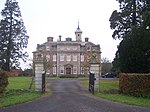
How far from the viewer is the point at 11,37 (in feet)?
226

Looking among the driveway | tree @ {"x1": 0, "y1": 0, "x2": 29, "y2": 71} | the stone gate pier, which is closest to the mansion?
tree @ {"x1": 0, "y1": 0, "x2": 29, "y2": 71}

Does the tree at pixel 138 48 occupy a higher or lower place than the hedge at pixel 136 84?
higher

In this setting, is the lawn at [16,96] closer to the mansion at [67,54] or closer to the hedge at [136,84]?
the hedge at [136,84]

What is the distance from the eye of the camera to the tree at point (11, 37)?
222ft

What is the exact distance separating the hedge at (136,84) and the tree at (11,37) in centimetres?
4270

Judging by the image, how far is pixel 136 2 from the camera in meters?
41.6

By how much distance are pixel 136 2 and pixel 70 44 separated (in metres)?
58.9

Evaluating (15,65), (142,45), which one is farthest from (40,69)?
(15,65)

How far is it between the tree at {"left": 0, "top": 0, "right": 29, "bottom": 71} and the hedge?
42.7 m

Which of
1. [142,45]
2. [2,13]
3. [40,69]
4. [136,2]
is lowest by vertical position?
[40,69]

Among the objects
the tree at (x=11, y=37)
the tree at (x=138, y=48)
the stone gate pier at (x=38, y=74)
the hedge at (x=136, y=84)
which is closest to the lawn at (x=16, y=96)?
the stone gate pier at (x=38, y=74)

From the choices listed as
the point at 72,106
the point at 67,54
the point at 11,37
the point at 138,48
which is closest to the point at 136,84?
the point at 138,48

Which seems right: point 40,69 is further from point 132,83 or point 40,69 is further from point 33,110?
point 33,110

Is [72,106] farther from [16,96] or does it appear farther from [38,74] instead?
[38,74]
